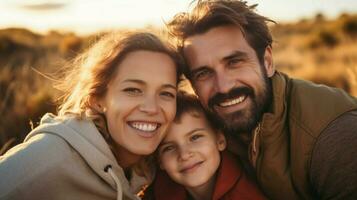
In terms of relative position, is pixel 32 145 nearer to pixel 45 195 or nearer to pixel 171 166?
pixel 45 195

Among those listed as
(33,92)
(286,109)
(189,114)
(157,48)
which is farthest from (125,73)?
(33,92)

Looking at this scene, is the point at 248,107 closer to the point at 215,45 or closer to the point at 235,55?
the point at 235,55

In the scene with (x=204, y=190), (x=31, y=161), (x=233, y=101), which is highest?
(x=31, y=161)

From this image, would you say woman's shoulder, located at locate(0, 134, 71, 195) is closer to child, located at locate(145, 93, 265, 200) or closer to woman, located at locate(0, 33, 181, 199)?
woman, located at locate(0, 33, 181, 199)

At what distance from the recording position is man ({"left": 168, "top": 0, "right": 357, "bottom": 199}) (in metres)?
3.23

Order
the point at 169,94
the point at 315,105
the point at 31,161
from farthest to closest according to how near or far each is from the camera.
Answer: the point at 169,94, the point at 315,105, the point at 31,161

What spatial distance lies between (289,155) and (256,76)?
2.54 ft

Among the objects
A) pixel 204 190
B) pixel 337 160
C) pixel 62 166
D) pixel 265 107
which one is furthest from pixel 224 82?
pixel 62 166

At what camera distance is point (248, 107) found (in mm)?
3912

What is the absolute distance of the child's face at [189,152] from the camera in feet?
12.6

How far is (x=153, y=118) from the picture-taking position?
3.58 metres

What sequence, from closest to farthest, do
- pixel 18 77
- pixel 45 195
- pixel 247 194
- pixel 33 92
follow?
pixel 45 195, pixel 247 194, pixel 33 92, pixel 18 77

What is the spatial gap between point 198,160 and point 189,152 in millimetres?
116

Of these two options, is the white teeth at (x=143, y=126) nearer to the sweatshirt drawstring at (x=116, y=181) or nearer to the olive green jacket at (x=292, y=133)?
the sweatshirt drawstring at (x=116, y=181)
